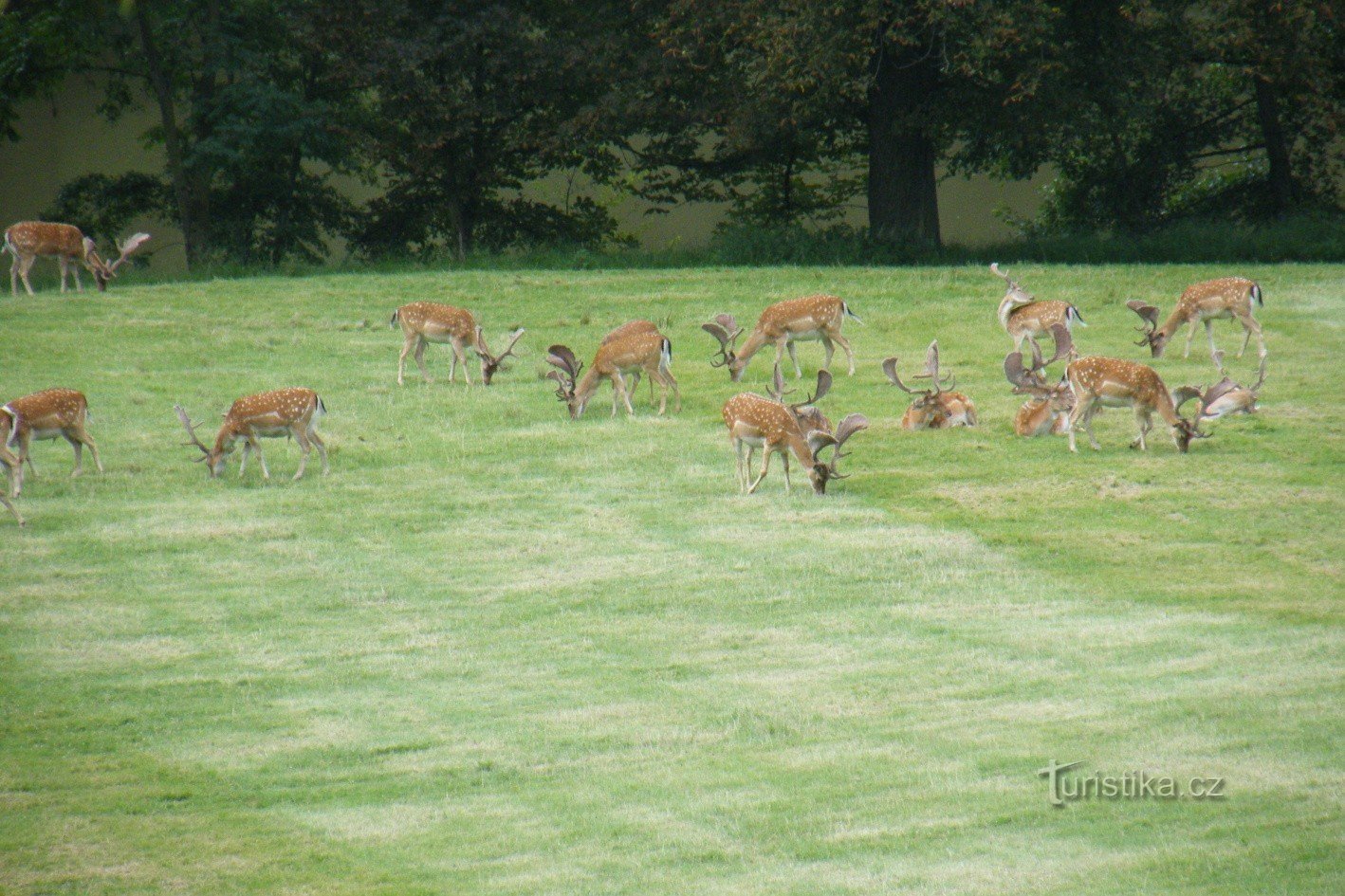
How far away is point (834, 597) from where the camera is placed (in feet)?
36.9

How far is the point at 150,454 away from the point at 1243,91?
75.4 feet

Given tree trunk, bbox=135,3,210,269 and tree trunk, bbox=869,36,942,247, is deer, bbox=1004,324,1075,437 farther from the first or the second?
tree trunk, bbox=135,3,210,269

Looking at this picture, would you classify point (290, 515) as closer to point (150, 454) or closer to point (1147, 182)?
point (150, 454)

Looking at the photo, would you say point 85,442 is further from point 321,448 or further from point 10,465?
point 321,448

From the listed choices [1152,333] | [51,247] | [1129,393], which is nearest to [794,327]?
[1152,333]

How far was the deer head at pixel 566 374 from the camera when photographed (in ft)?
53.5

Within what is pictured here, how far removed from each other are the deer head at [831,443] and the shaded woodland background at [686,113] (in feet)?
39.4

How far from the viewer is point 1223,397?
1578 centimetres

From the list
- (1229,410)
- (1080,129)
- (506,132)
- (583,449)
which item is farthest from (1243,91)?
(583,449)

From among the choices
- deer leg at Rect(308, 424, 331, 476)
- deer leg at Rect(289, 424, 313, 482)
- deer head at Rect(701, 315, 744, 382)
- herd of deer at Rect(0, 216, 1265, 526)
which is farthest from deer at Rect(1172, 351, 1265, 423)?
deer leg at Rect(289, 424, 313, 482)

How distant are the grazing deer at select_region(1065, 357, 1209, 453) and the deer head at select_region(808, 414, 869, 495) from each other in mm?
2324

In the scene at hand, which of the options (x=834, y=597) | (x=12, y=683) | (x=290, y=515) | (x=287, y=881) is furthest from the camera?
(x=290, y=515)

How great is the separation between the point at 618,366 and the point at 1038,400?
4283 millimetres

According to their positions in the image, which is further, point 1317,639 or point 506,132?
point 506,132
